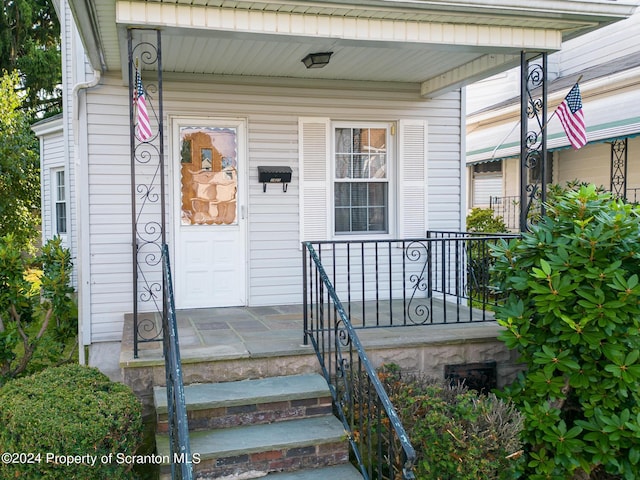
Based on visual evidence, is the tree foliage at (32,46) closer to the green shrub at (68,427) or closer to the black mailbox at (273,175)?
the black mailbox at (273,175)

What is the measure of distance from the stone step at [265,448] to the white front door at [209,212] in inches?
102

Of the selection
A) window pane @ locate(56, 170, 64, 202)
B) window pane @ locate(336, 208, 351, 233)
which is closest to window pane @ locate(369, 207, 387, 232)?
window pane @ locate(336, 208, 351, 233)

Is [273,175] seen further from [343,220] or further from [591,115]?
[591,115]

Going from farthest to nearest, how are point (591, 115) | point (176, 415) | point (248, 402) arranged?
point (591, 115), point (248, 402), point (176, 415)

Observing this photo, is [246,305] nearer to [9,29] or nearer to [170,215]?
[170,215]

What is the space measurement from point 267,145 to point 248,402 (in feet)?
10.8

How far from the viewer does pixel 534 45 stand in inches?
203

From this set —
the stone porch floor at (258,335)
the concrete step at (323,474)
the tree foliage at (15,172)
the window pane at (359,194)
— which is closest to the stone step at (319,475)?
the concrete step at (323,474)

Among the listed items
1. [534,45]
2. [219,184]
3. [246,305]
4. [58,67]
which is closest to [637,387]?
[534,45]

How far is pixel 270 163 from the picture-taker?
6625 millimetres

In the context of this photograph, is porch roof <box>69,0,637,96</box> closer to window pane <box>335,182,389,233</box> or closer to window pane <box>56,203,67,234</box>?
window pane <box>335,182,389,233</box>

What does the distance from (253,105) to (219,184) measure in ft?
3.05

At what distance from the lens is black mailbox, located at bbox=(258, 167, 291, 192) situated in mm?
6480

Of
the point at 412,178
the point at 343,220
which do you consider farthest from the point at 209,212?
the point at 412,178
